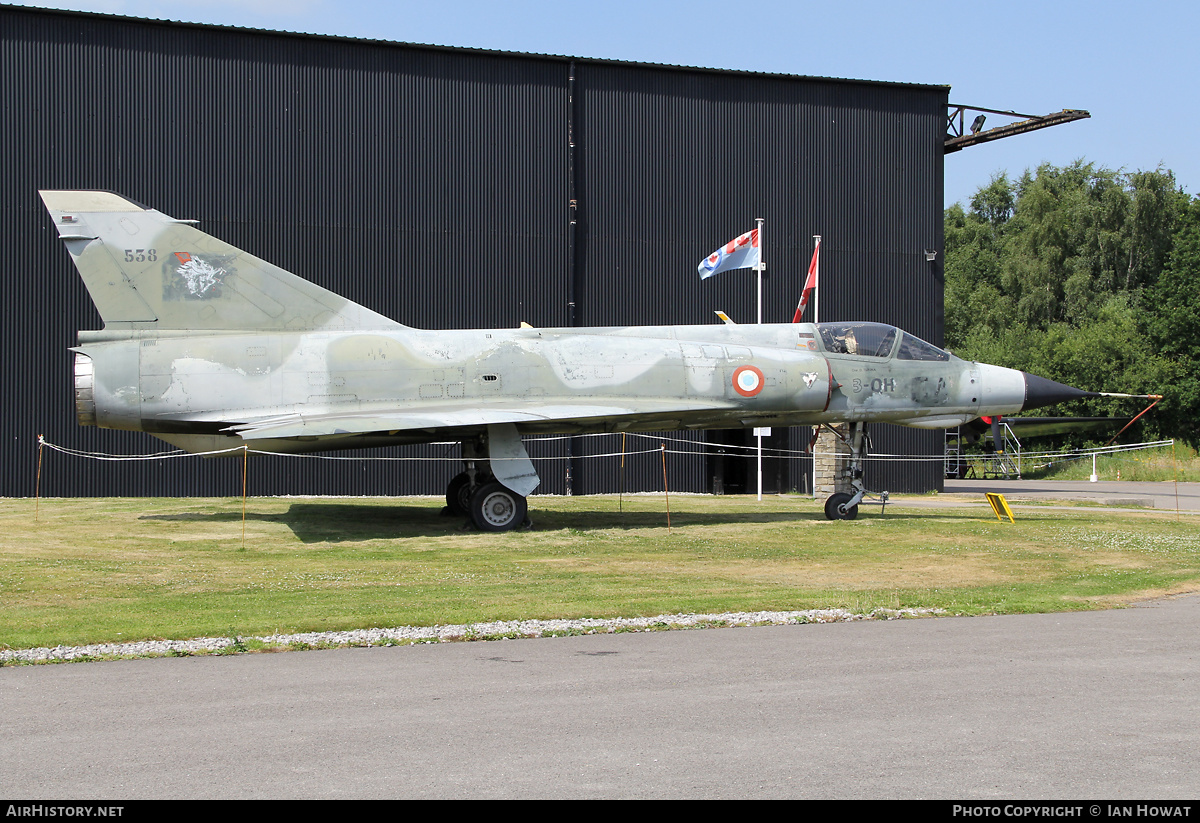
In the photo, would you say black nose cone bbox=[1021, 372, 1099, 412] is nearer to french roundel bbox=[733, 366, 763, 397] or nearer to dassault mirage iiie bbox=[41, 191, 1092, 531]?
dassault mirage iiie bbox=[41, 191, 1092, 531]

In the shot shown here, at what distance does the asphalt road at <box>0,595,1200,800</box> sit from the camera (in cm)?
459

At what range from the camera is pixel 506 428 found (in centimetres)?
1645

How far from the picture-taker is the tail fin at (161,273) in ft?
53.5

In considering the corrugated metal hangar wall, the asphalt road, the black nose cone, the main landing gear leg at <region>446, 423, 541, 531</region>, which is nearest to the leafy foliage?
the corrugated metal hangar wall

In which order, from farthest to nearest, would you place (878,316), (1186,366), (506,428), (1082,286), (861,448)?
(1082,286), (1186,366), (878,316), (861,448), (506,428)

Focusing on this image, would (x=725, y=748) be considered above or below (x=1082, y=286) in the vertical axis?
below

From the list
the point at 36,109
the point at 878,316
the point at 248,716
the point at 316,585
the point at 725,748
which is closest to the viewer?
the point at 725,748

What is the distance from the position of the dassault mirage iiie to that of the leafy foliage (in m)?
38.3

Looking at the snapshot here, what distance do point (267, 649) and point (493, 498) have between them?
8.89 meters

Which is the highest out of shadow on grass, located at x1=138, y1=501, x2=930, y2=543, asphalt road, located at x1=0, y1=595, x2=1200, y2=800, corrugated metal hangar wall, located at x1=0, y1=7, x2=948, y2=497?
corrugated metal hangar wall, located at x1=0, y1=7, x2=948, y2=497

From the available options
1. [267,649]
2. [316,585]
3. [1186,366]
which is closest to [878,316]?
[316,585]

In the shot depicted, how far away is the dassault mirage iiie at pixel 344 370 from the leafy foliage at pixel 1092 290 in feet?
126

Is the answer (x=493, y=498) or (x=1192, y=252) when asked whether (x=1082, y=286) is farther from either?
(x=493, y=498)

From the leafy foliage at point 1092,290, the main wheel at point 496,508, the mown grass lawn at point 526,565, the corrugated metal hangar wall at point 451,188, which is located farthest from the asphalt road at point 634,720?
the leafy foliage at point 1092,290
